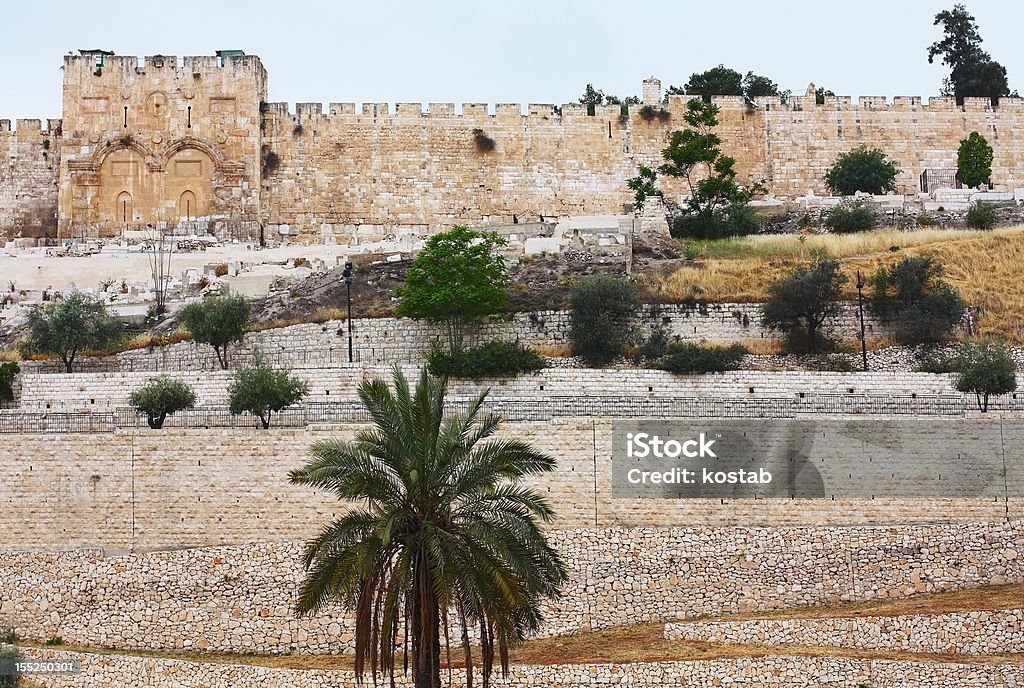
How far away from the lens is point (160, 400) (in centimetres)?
2650

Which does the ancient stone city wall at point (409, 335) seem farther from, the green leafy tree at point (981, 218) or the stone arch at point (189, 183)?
the stone arch at point (189, 183)

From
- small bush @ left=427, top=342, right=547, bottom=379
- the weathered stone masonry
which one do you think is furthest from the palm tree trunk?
the weathered stone masonry

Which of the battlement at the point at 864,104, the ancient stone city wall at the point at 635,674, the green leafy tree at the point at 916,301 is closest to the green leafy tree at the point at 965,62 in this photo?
the battlement at the point at 864,104

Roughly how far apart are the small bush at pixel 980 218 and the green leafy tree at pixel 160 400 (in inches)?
761

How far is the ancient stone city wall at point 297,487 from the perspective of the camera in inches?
941

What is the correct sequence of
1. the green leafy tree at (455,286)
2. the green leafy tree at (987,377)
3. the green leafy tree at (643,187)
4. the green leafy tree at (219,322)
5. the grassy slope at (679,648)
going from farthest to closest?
the green leafy tree at (643,187) < the green leafy tree at (455,286) < the green leafy tree at (219,322) < the green leafy tree at (987,377) < the grassy slope at (679,648)

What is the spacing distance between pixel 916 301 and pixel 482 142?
14.4 m

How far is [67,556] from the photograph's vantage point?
934 inches

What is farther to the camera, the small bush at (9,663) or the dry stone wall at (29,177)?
the dry stone wall at (29,177)

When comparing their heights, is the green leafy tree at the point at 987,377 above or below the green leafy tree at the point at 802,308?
below

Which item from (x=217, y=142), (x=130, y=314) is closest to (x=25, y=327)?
(x=130, y=314)

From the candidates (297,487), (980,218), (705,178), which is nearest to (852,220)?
(980,218)

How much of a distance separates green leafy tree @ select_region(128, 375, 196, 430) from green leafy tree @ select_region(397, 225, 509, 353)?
579 centimetres

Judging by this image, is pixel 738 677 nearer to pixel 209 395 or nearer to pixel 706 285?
pixel 209 395
